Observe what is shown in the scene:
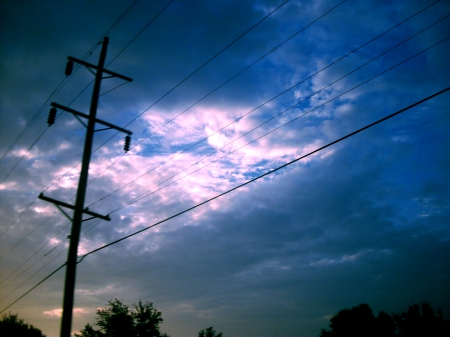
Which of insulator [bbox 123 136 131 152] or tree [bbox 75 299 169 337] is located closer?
insulator [bbox 123 136 131 152]

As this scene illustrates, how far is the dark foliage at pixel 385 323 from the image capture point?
55.1 metres

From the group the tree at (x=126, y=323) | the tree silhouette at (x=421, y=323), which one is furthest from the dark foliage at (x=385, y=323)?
the tree at (x=126, y=323)

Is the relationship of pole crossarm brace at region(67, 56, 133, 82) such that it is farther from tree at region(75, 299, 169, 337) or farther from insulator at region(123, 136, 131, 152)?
tree at region(75, 299, 169, 337)

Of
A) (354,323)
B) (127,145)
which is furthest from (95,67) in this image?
(354,323)

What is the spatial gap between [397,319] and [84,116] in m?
71.1

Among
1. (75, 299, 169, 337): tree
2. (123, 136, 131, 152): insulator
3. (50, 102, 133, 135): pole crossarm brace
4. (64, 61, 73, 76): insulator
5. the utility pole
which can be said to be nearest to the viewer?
the utility pole

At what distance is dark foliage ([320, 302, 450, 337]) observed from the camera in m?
55.1

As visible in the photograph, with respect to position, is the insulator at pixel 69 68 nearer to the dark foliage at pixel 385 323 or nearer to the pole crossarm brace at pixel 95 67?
the pole crossarm brace at pixel 95 67

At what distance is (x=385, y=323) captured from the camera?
208 ft

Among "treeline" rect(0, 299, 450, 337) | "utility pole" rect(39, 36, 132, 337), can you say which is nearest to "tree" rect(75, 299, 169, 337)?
"treeline" rect(0, 299, 450, 337)

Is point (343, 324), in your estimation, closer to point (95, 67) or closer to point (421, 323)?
point (421, 323)

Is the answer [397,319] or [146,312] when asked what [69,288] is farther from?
[397,319]

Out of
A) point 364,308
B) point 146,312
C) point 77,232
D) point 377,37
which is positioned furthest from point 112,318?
point 364,308

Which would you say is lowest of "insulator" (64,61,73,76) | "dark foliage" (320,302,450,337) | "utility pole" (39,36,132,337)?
"dark foliage" (320,302,450,337)
